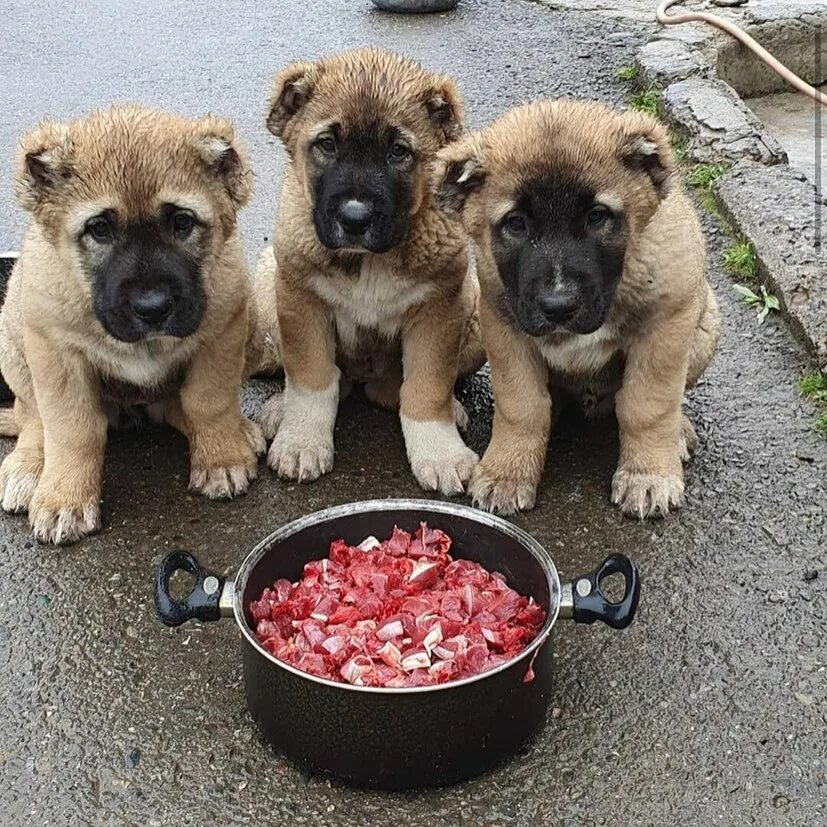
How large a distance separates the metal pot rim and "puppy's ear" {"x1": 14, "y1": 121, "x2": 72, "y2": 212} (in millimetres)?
1495

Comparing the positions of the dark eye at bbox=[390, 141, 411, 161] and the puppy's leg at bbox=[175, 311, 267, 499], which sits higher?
the dark eye at bbox=[390, 141, 411, 161]

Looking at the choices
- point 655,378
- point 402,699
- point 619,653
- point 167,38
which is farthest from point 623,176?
point 167,38

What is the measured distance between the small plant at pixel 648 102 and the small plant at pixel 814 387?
3.25 m

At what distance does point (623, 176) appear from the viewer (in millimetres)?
4105

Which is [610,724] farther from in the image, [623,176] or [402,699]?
[623,176]

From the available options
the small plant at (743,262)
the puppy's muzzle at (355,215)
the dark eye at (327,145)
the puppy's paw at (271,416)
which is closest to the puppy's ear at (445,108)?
the dark eye at (327,145)

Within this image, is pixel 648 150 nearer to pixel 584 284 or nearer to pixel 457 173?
pixel 584 284

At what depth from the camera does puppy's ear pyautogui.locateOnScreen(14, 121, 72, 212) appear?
4.09m

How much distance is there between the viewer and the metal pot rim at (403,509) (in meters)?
3.08

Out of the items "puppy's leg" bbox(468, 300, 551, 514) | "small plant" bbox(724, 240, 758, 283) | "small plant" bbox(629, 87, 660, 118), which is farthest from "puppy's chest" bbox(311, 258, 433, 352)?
"small plant" bbox(629, 87, 660, 118)

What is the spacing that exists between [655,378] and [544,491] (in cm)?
68

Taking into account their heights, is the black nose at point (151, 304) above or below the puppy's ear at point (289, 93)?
below

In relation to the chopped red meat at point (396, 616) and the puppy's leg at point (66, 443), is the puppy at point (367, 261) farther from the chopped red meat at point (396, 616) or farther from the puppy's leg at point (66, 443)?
the chopped red meat at point (396, 616)

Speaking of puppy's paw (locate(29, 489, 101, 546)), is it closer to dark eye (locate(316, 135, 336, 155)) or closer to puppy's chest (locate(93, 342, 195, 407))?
puppy's chest (locate(93, 342, 195, 407))
